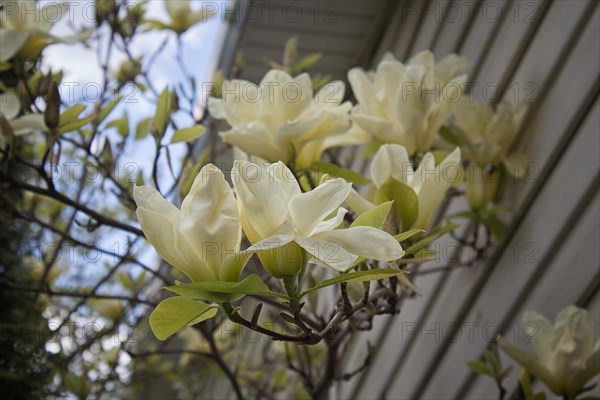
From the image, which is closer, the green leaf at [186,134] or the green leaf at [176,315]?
the green leaf at [176,315]

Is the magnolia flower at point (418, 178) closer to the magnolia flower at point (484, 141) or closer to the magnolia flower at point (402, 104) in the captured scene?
the magnolia flower at point (402, 104)

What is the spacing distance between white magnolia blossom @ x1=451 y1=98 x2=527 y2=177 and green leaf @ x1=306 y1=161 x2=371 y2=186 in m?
0.39

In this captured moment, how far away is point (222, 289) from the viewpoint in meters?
0.73

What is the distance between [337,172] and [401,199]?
0.16 metres

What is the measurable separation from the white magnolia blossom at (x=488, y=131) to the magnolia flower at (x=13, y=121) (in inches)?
32.4

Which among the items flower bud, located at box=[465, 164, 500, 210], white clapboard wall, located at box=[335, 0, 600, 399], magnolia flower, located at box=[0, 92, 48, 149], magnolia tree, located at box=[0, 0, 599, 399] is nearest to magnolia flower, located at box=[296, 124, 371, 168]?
magnolia tree, located at box=[0, 0, 599, 399]

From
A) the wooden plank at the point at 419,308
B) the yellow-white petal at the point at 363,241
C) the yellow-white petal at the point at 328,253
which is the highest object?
the yellow-white petal at the point at 363,241

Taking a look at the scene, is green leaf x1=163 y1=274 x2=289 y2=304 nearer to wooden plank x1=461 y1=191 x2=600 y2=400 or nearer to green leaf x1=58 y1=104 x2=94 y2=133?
green leaf x1=58 y1=104 x2=94 y2=133

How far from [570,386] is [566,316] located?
0.39 ft

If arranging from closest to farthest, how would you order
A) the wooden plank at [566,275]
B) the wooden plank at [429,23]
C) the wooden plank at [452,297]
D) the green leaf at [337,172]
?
the green leaf at [337,172]
the wooden plank at [566,275]
the wooden plank at [452,297]
the wooden plank at [429,23]

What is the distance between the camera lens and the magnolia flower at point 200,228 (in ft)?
2.47

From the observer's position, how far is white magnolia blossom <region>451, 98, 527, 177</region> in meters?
1.44

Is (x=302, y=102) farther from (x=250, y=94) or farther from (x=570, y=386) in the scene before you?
(x=570, y=386)

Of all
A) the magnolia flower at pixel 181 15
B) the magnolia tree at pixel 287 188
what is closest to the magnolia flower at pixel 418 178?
the magnolia tree at pixel 287 188
